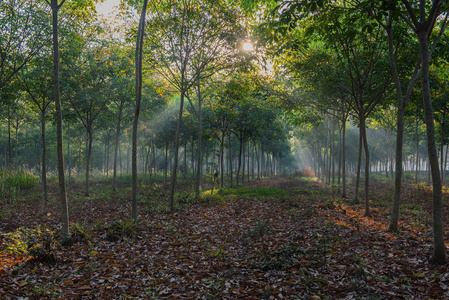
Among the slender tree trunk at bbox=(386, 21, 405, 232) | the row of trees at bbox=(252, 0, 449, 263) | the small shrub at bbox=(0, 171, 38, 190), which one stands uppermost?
the row of trees at bbox=(252, 0, 449, 263)

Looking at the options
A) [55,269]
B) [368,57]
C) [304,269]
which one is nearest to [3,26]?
[55,269]

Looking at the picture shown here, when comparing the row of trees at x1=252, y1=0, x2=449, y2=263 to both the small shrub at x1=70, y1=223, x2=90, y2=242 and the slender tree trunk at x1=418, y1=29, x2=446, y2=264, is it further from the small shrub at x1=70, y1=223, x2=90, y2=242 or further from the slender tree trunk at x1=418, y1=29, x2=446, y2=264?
the small shrub at x1=70, y1=223, x2=90, y2=242

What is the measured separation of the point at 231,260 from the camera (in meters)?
5.68

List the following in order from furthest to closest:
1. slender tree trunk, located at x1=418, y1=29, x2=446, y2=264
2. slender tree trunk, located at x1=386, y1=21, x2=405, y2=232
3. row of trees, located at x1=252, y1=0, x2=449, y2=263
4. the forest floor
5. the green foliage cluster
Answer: slender tree trunk, located at x1=386, y1=21, x2=405, y2=232, row of trees, located at x1=252, y1=0, x2=449, y2=263, the green foliage cluster, slender tree trunk, located at x1=418, y1=29, x2=446, y2=264, the forest floor

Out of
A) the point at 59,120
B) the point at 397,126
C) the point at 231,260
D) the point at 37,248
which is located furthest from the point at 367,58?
the point at 37,248

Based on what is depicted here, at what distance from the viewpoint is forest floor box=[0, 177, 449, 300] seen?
4.16 meters

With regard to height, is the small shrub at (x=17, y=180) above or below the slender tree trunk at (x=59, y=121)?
below

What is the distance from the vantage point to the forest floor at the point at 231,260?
4.16 metres

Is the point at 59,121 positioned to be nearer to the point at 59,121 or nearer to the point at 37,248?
the point at 59,121

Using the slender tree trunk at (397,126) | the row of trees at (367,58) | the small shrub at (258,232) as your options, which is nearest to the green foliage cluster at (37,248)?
the small shrub at (258,232)

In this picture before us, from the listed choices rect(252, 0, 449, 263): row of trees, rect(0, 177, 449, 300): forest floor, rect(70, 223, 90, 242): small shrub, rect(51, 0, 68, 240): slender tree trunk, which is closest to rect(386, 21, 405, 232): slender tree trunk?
rect(252, 0, 449, 263): row of trees

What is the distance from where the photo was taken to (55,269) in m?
5.06

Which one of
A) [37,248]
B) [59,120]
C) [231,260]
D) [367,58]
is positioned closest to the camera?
[37,248]

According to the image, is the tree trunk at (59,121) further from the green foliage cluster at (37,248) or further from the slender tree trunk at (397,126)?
the slender tree trunk at (397,126)
